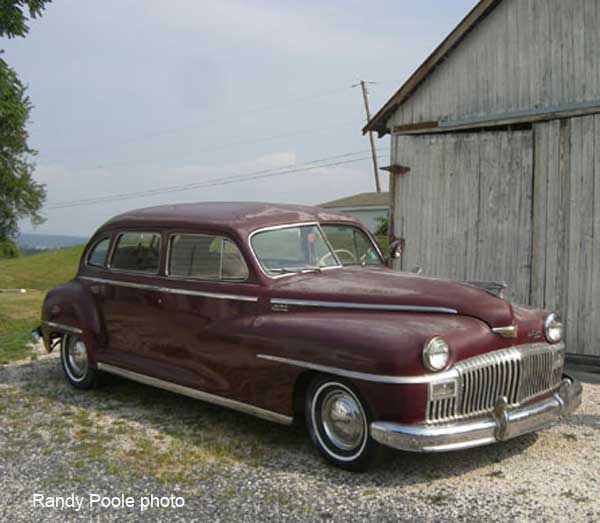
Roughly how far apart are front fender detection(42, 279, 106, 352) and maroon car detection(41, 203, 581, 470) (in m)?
0.02

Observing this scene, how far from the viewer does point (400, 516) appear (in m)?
3.79

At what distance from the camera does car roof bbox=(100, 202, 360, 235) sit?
5598 mm

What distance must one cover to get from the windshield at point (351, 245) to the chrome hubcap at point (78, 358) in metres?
2.81

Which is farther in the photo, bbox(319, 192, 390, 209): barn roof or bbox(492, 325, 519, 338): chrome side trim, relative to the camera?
bbox(319, 192, 390, 209): barn roof

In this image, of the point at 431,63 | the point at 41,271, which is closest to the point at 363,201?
the point at 41,271

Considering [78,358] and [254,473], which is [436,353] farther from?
[78,358]

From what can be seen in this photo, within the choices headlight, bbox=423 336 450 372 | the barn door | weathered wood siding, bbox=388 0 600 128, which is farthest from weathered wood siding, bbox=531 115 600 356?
headlight, bbox=423 336 450 372

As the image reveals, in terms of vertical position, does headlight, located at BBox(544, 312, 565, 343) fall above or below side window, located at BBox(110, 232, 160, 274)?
below

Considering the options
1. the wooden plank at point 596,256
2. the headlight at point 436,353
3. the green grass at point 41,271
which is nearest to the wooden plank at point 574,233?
the wooden plank at point 596,256

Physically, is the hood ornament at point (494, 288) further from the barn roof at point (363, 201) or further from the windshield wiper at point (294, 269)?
the barn roof at point (363, 201)

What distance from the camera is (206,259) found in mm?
5684

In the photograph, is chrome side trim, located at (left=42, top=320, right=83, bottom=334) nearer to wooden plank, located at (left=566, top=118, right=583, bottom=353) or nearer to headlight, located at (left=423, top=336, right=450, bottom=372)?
headlight, located at (left=423, top=336, right=450, bottom=372)

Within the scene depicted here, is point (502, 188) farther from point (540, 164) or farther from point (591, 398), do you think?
point (591, 398)

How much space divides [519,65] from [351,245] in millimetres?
3776
